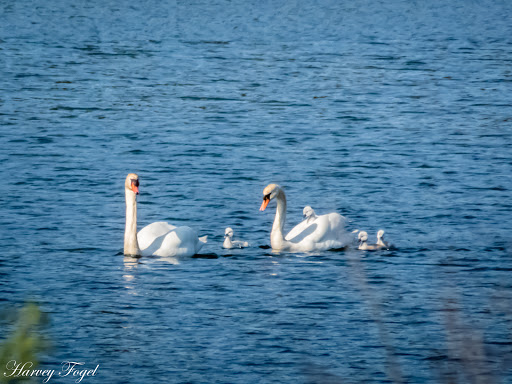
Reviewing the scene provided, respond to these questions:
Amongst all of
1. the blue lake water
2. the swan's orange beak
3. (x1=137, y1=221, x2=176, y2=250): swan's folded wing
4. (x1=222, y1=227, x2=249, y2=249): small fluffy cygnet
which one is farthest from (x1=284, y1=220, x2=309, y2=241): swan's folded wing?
the swan's orange beak

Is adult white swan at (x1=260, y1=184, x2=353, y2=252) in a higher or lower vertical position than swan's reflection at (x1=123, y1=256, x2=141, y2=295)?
higher

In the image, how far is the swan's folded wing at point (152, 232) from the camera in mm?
15204

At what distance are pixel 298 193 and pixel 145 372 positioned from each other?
888 centimetres

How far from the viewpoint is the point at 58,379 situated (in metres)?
10.2

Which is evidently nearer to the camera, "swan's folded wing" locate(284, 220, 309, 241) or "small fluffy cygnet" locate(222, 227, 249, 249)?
"small fluffy cygnet" locate(222, 227, 249, 249)

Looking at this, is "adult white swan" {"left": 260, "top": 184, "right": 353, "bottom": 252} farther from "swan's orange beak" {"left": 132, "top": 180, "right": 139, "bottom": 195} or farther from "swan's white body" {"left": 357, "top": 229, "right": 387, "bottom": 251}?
"swan's orange beak" {"left": 132, "top": 180, "right": 139, "bottom": 195}

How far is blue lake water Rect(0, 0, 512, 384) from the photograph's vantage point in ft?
36.0

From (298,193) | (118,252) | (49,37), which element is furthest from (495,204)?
(49,37)

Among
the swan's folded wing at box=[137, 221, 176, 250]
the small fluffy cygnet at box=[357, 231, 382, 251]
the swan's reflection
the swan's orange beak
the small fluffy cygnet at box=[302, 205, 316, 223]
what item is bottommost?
the swan's reflection

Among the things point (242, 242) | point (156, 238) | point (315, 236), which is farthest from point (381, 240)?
point (156, 238)

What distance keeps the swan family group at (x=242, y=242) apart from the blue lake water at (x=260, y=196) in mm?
195

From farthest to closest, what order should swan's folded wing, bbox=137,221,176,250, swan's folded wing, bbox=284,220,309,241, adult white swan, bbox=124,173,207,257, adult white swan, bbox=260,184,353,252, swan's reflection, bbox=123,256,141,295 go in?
swan's folded wing, bbox=284,220,309,241 < adult white swan, bbox=260,184,353,252 < swan's folded wing, bbox=137,221,176,250 < adult white swan, bbox=124,173,207,257 < swan's reflection, bbox=123,256,141,295

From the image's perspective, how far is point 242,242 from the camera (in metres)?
15.1

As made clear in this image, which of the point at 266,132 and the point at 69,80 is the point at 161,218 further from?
the point at 69,80
